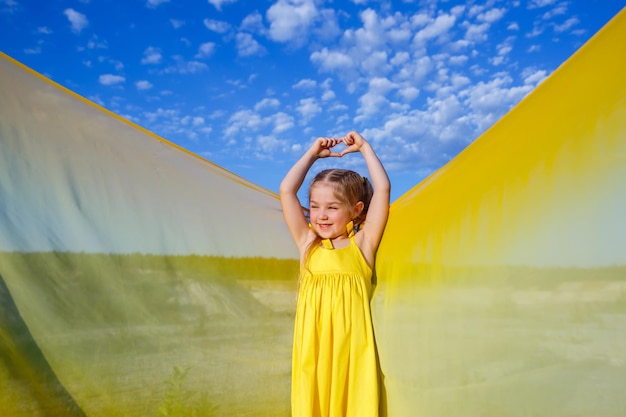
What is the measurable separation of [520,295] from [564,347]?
233 mm

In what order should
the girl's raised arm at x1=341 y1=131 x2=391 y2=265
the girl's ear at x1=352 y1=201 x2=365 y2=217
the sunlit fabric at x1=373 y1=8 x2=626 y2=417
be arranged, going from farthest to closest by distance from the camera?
the girl's ear at x1=352 y1=201 x2=365 y2=217 → the girl's raised arm at x1=341 y1=131 x2=391 y2=265 → the sunlit fabric at x1=373 y1=8 x2=626 y2=417

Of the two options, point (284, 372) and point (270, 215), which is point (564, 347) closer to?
point (284, 372)

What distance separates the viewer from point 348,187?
9.43 ft

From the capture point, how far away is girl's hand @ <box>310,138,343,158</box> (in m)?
2.99

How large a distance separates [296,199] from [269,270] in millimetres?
382

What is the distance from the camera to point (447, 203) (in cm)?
251

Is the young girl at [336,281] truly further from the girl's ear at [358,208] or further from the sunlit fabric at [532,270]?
the sunlit fabric at [532,270]

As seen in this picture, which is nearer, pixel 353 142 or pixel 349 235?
pixel 349 235

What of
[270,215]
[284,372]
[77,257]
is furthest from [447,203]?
[77,257]

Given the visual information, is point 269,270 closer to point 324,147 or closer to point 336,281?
point 336,281

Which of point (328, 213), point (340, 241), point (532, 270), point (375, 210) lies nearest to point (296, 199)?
point (328, 213)

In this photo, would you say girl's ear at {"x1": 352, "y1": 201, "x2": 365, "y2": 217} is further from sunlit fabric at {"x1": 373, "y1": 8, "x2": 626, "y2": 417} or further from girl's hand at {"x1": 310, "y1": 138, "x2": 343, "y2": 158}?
sunlit fabric at {"x1": 373, "y1": 8, "x2": 626, "y2": 417}

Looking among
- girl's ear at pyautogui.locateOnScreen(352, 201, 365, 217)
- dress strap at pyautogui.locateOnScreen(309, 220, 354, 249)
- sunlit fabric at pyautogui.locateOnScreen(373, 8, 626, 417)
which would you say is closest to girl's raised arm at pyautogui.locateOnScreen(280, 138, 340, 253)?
dress strap at pyautogui.locateOnScreen(309, 220, 354, 249)

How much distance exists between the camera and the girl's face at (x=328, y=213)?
2820mm
